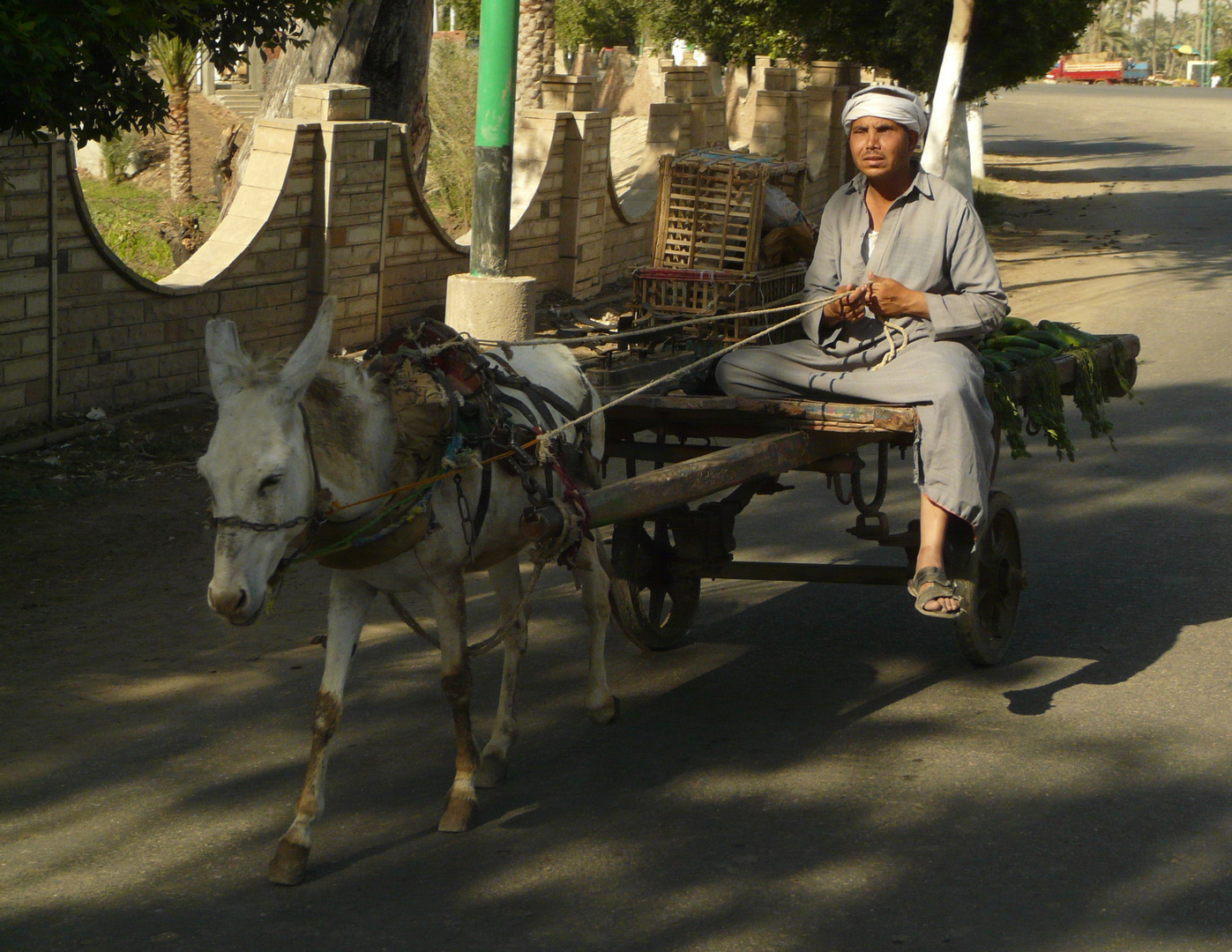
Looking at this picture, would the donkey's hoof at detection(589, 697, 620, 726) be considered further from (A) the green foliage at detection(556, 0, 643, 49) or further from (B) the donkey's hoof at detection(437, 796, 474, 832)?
(A) the green foliage at detection(556, 0, 643, 49)

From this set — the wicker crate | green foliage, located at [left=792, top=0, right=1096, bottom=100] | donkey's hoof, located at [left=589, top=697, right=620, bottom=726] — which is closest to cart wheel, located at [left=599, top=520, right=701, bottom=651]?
donkey's hoof, located at [left=589, top=697, right=620, bottom=726]

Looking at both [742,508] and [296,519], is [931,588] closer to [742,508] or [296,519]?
[742,508]

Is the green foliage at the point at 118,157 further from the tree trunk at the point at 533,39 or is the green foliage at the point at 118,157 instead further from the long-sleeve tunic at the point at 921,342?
the long-sleeve tunic at the point at 921,342

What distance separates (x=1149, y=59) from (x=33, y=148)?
157487mm

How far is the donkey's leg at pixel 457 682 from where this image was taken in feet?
13.8

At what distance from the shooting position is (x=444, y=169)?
1856 centimetres

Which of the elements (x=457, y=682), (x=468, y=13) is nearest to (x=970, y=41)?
(x=457, y=682)

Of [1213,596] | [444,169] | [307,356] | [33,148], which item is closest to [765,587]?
[1213,596]

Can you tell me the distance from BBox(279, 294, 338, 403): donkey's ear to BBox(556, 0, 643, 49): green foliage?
41041mm

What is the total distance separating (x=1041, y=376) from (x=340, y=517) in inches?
130

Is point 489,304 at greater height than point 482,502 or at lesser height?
greater

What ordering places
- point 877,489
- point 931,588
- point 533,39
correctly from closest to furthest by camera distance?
point 931,588
point 877,489
point 533,39

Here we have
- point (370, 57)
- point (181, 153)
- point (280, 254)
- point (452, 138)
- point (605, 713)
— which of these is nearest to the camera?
point (605, 713)

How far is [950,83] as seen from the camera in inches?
706
